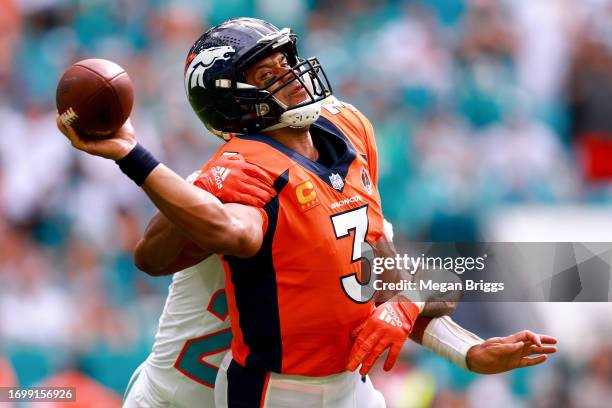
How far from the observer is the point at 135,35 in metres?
10.3

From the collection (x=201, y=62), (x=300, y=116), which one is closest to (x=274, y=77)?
(x=300, y=116)

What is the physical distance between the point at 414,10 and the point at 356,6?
1.77ft

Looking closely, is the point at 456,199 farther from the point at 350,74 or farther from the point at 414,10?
the point at 414,10

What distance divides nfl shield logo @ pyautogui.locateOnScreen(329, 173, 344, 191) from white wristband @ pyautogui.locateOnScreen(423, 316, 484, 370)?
2.49ft

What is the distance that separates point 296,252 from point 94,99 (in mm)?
958

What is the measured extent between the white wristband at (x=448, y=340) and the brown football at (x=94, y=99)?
64.1 inches

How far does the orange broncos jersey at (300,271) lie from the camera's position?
4.34m

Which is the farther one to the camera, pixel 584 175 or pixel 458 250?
pixel 584 175

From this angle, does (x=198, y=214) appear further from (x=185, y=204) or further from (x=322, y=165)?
(x=322, y=165)

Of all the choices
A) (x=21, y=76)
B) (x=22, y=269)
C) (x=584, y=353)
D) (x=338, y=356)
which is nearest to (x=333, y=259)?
(x=338, y=356)

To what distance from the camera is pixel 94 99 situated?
3.94 m

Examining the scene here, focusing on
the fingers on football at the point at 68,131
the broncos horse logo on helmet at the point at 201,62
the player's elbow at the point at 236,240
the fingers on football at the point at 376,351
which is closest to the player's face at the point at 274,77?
the broncos horse logo on helmet at the point at 201,62

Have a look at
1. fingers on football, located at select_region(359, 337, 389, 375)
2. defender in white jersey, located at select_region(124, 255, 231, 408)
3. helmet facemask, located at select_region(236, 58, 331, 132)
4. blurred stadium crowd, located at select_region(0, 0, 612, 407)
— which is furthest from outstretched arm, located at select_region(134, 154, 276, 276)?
blurred stadium crowd, located at select_region(0, 0, 612, 407)

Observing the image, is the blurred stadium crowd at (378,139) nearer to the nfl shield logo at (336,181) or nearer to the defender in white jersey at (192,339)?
the defender in white jersey at (192,339)
